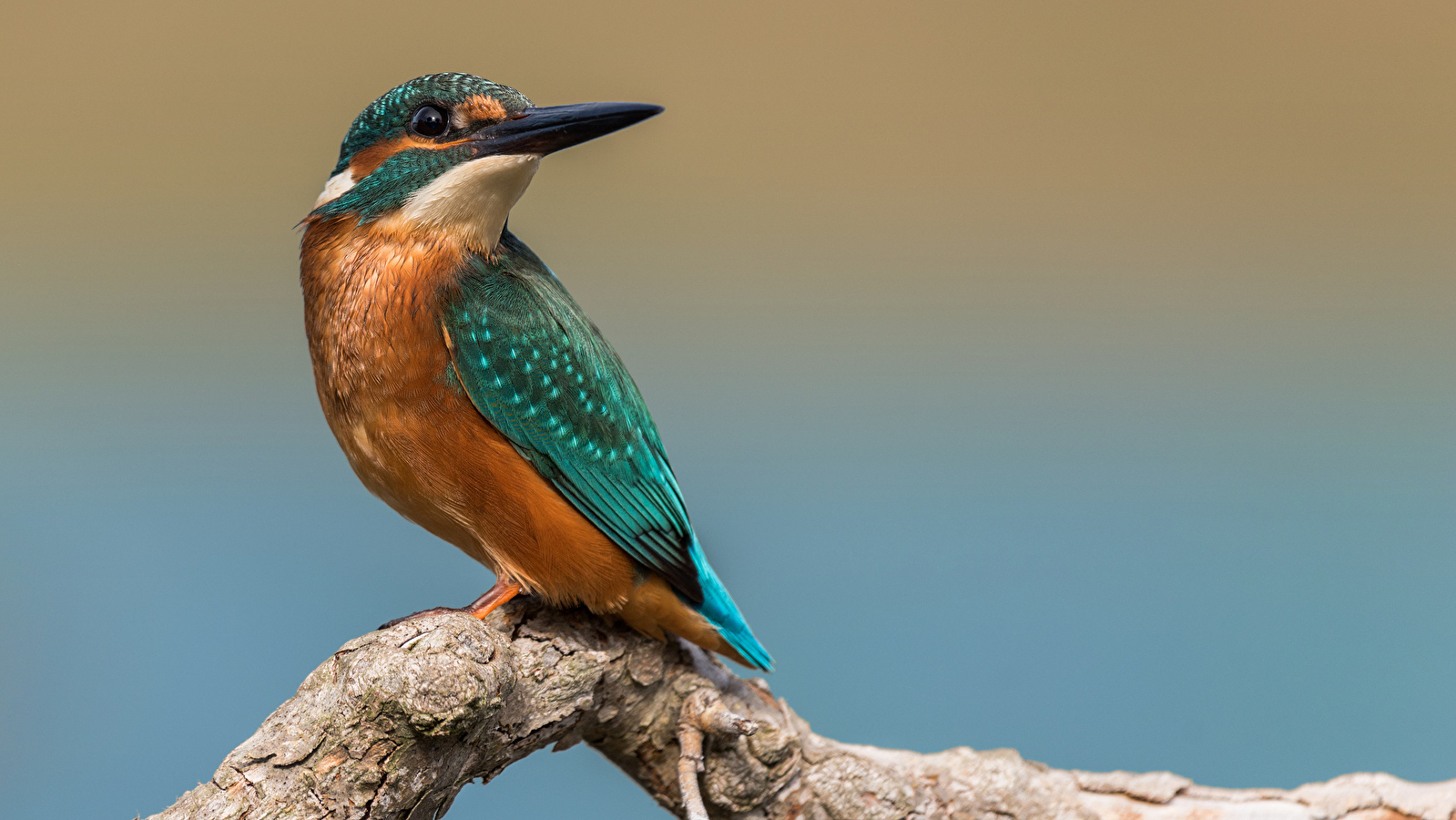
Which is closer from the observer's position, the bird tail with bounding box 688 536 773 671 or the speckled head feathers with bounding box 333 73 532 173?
the speckled head feathers with bounding box 333 73 532 173

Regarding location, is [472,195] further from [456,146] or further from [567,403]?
[567,403]

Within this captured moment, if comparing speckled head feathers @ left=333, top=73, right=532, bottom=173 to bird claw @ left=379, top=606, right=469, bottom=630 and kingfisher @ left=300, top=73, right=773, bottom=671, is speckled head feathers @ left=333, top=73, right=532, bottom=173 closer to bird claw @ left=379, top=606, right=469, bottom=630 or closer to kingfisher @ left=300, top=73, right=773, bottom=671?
kingfisher @ left=300, top=73, right=773, bottom=671

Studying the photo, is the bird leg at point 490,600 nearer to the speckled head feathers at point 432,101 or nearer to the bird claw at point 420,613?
the bird claw at point 420,613

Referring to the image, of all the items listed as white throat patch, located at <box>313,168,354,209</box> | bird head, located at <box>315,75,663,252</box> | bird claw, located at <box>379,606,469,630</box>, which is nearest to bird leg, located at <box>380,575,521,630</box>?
bird claw, located at <box>379,606,469,630</box>

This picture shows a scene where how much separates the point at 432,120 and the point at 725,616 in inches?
47.7

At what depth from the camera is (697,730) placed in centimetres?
243

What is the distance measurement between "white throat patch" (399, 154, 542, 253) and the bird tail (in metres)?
0.82

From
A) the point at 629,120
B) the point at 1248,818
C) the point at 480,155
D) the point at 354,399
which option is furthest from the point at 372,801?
the point at 1248,818

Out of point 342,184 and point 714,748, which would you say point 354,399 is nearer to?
point 342,184

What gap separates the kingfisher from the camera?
2.15 m

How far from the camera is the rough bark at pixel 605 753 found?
76.4 inches

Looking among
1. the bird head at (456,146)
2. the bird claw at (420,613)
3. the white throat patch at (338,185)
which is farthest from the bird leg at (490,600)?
the white throat patch at (338,185)

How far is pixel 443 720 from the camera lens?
1918mm

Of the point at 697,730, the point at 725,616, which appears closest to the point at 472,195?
the point at 725,616
